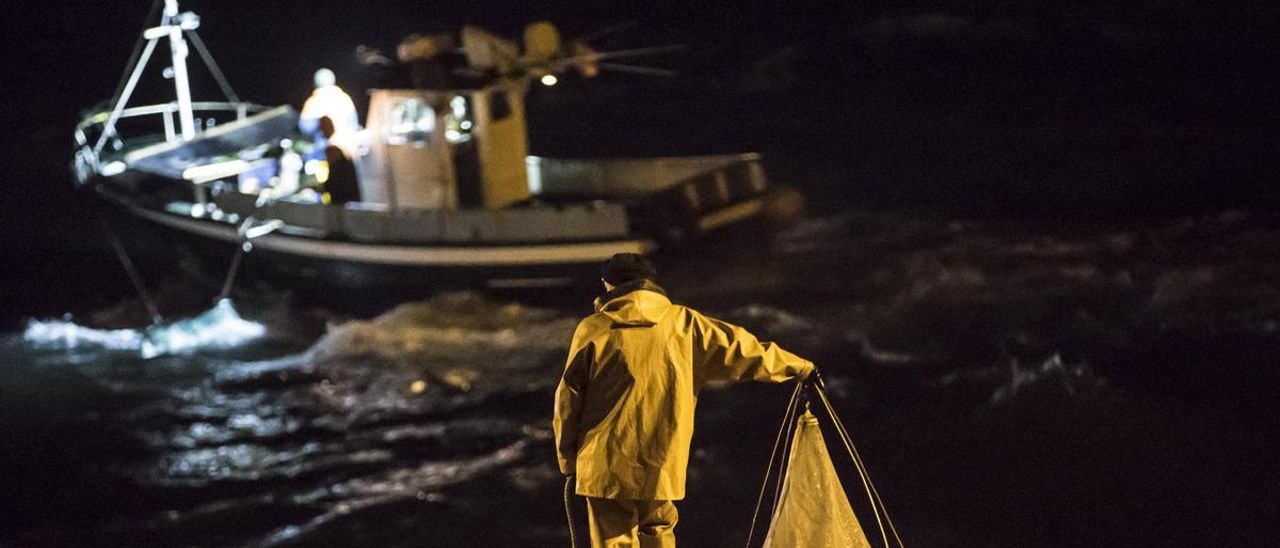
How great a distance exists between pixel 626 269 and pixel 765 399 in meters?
7.22

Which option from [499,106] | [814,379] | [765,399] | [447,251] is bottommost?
[765,399]

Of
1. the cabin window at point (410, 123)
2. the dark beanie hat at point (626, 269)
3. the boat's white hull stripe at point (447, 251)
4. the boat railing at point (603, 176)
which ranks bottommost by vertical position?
the boat's white hull stripe at point (447, 251)

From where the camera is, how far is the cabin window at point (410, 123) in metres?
15.1

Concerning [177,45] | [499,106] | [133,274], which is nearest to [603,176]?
[499,106]

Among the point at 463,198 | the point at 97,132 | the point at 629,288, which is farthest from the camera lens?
the point at 97,132

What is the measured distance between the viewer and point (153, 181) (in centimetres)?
1800

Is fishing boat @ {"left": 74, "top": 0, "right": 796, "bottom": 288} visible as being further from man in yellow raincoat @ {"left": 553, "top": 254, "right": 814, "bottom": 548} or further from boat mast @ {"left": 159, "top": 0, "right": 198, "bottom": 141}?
man in yellow raincoat @ {"left": 553, "top": 254, "right": 814, "bottom": 548}

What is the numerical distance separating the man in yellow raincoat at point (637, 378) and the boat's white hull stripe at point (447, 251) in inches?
312

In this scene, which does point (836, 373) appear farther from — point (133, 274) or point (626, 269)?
point (133, 274)

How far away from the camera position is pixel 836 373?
13000mm

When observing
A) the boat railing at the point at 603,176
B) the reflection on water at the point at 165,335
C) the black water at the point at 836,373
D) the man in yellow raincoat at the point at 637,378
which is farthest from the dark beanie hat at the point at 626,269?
the boat railing at the point at 603,176

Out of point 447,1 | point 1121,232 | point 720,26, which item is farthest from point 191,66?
point 1121,232

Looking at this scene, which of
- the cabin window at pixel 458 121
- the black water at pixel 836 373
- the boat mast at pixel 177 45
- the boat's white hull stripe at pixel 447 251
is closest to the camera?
the black water at pixel 836 373

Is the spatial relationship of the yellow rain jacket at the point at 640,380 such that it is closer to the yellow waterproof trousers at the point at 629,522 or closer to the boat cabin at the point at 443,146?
the yellow waterproof trousers at the point at 629,522
